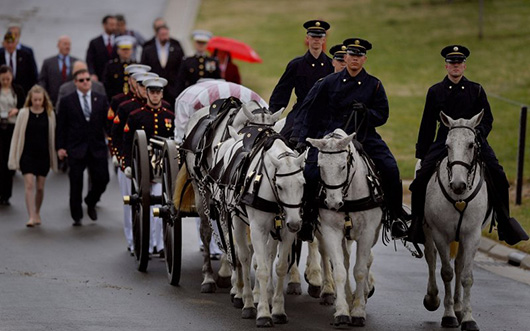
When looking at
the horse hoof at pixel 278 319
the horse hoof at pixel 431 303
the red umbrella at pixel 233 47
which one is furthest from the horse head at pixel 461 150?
the red umbrella at pixel 233 47

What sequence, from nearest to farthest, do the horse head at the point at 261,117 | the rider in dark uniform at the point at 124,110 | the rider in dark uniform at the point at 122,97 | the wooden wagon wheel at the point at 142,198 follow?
the horse head at the point at 261,117, the wooden wagon wheel at the point at 142,198, the rider in dark uniform at the point at 124,110, the rider in dark uniform at the point at 122,97

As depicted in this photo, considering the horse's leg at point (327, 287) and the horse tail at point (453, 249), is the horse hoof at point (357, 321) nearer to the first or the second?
the horse's leg at point (327, 287)

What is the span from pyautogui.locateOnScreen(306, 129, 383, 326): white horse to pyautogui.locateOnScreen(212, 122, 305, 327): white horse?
1.00 ft

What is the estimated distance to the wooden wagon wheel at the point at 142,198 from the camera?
15430 millimetres

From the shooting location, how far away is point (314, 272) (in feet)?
47.9

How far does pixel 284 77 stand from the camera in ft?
48.8

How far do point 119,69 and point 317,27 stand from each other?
857cm

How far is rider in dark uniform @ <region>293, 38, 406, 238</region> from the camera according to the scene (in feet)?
42.6

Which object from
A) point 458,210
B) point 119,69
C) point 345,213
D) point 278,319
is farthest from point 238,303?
point 119,69

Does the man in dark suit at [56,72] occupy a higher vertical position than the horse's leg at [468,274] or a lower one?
higher

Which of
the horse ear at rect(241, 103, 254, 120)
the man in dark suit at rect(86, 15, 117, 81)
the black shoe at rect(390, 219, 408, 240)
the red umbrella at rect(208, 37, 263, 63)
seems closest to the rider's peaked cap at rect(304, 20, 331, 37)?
the horse ear at rect(241, 103, 254, 120)

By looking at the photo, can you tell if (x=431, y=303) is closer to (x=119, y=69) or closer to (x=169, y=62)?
(x=119, y=69)

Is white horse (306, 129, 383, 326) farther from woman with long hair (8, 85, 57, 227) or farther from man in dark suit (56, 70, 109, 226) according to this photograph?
woman with long hair (8, 85, 57, 227)

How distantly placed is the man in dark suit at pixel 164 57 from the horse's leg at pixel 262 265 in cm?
1056
